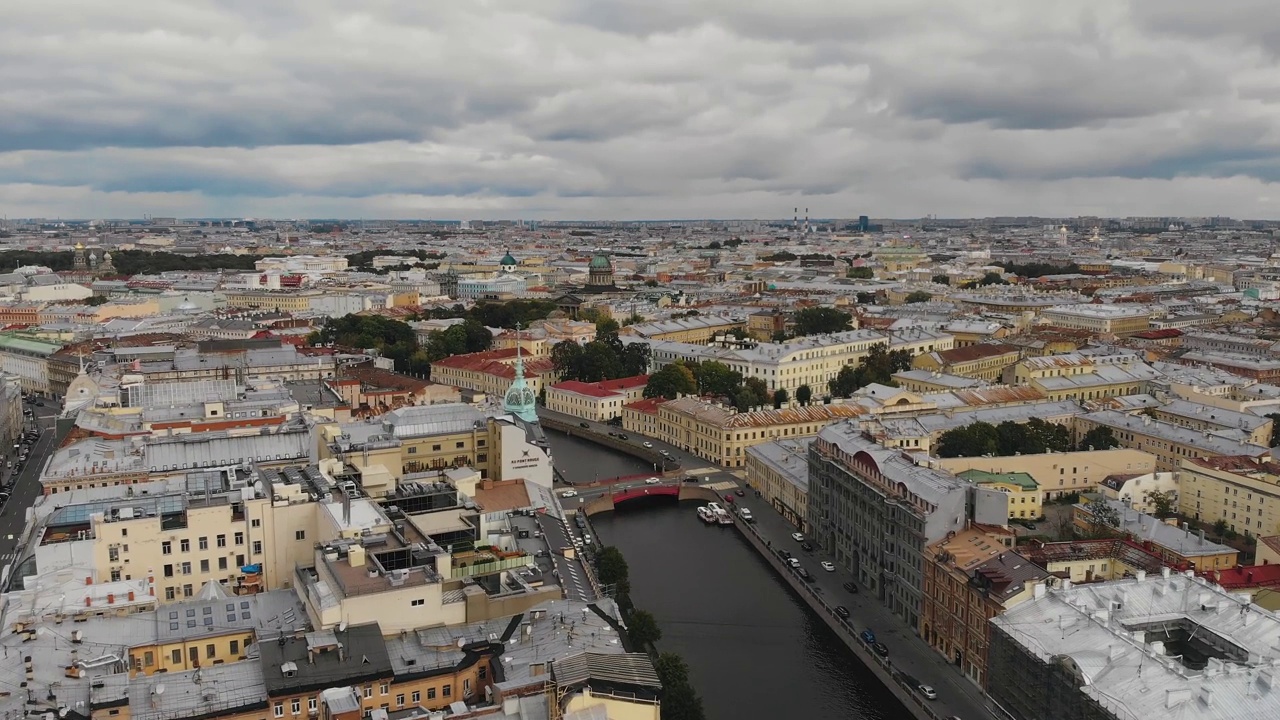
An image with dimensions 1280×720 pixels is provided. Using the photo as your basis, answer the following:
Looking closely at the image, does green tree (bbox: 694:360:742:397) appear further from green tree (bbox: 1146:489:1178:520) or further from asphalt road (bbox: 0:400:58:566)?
asphalt road (bbox: 0:400:58:566)

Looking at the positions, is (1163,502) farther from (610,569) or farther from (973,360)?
(973,360)

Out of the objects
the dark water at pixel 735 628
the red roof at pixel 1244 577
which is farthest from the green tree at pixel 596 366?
the red roof at pixel 1244 577

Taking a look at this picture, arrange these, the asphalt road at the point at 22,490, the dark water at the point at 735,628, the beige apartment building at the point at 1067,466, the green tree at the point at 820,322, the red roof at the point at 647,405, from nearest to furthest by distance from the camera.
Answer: the dark water at the point at 735,628
the asphalt road at the point at 22,490
the beige apartment building at the point at 1067,466
the red roof at the point at 647,405
the green tree at the point at 820,322

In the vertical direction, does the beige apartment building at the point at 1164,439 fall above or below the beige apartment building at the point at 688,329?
below

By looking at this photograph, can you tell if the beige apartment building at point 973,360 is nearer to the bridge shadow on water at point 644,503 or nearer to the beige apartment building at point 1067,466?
the beige apartment building at point 1067,466

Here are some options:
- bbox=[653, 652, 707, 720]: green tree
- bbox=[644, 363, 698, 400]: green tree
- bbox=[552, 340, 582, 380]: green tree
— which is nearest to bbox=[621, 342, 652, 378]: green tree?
bbox=[552, 340, 582, 380]: green tree

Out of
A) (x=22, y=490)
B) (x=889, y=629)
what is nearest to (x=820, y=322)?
(x=889, y=629)
